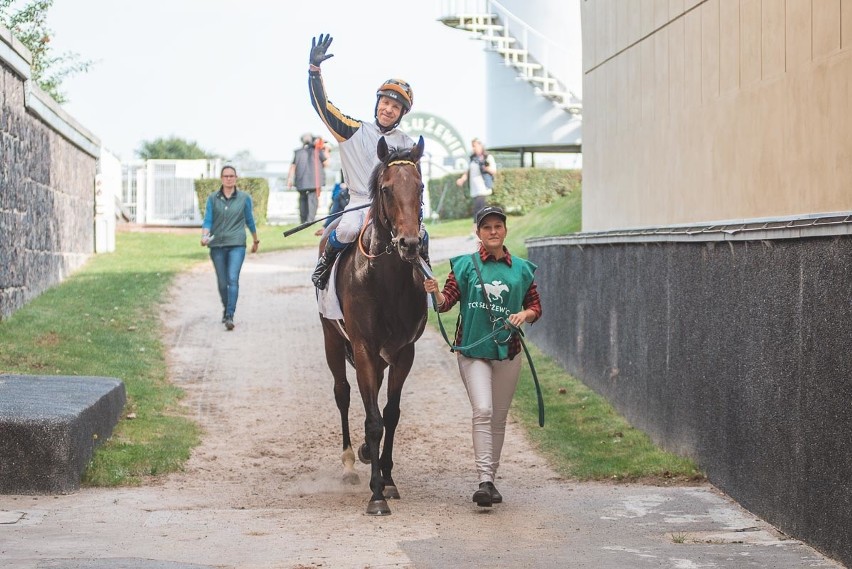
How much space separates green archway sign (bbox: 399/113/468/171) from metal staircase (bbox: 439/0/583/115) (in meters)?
9.87

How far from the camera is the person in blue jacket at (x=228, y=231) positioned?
57.0 ft

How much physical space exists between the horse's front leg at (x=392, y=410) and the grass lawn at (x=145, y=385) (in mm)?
1691

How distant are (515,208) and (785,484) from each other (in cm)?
2718

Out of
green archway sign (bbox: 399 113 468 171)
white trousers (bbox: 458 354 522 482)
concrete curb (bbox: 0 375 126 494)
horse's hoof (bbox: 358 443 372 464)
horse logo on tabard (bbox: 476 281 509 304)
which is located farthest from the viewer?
green archway sign (bbox: 399 113 468 171)

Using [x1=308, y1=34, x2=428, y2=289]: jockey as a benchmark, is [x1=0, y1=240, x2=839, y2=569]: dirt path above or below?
below

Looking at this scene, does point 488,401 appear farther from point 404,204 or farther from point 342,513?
point 404,204

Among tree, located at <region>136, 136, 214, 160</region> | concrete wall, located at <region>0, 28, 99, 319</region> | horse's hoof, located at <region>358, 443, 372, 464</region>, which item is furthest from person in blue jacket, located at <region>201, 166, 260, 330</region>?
tree, located at <region>136, 136, 214, 160</region>

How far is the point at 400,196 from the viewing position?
808 cm

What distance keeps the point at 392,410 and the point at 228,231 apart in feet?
27.6

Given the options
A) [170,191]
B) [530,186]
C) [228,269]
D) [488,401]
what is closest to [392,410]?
[488,401]

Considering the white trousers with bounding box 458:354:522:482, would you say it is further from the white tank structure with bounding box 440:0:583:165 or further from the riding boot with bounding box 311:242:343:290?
the white tank structure with bounding box 440:0:583:165

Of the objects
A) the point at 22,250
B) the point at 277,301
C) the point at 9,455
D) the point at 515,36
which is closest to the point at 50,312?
the point at 22,250

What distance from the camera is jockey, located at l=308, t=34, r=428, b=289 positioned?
9.31 meters

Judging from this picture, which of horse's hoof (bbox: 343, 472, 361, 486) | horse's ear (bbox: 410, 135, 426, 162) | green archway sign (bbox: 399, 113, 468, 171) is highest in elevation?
green archway sign (bbox: 399, 113, 468, 171)
